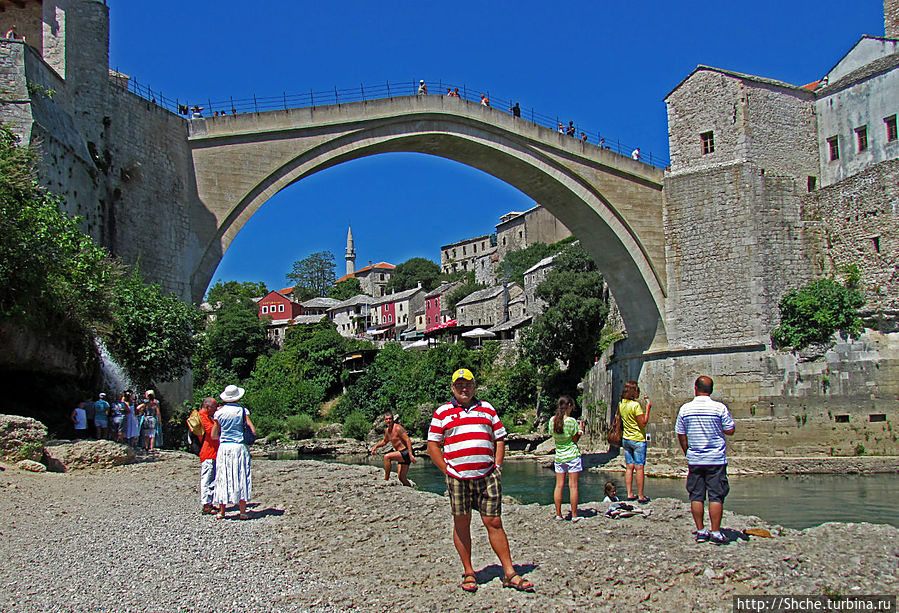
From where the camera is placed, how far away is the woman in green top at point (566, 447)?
709 centimetres

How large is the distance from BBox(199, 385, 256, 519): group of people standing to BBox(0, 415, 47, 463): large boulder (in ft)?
8.91

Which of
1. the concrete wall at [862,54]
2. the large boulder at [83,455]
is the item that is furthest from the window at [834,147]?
the large boulder at [83,455]

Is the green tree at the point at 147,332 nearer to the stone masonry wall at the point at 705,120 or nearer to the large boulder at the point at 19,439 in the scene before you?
the large boulder at the point at 19,439

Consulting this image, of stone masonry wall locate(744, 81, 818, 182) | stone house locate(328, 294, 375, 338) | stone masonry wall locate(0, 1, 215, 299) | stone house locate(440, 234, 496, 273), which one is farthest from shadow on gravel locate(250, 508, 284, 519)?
stone house locate(440, 234, 496, 273)

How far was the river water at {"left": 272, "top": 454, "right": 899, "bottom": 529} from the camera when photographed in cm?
1117

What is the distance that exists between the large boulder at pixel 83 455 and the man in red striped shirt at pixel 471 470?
6.30 meters

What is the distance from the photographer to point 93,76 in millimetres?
14859

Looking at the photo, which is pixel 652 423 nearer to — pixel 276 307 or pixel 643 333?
pixel 643 333

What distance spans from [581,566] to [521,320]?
126 feet

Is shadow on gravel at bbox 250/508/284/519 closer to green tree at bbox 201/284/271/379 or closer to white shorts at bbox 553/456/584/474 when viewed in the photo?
white shorts at bbox 553/456/584/474

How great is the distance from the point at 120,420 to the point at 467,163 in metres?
12.1

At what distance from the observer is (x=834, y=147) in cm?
2020

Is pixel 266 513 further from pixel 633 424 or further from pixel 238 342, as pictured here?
pixel 238 342

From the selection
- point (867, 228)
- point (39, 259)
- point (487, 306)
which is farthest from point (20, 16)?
point (487, 306)
